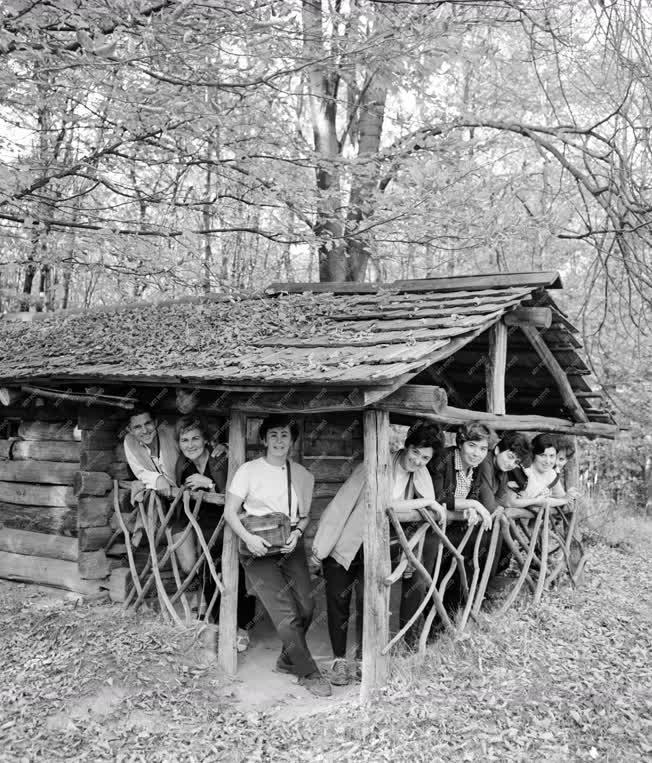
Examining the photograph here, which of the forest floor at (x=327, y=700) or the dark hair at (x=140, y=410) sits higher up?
the dark hair at (x=140, y=410)

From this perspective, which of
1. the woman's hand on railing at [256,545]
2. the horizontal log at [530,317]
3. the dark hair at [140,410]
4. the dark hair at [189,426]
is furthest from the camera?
the dark hair at [140,410]

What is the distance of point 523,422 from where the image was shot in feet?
26.4

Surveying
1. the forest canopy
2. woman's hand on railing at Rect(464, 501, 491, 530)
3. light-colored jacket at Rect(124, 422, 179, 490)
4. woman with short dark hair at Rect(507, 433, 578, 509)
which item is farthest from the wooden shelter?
the forest canopy

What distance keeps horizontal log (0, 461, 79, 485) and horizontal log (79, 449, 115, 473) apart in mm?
289

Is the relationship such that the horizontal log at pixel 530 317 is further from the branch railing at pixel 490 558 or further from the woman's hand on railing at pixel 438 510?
the woman's hand on railing at pixel 438 510

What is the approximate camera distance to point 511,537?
759 cm

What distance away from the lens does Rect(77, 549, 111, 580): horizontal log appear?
306 inches

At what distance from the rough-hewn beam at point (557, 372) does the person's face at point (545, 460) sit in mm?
817

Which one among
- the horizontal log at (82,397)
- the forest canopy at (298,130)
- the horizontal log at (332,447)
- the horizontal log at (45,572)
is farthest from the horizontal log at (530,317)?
the horizontal log at (45,572)

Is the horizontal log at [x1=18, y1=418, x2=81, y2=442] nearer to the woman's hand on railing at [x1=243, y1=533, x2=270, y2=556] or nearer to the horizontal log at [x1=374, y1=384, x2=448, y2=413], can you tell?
the woman's hand on railing at [x1=243, y1=533, x2=270, y2=556]

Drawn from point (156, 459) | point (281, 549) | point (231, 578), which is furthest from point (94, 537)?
point (281, 549)

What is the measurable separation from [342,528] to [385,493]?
0.71 metres

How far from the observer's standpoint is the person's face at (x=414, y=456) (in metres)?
6.63

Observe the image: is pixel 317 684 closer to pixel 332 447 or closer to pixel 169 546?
pixel 169 546
